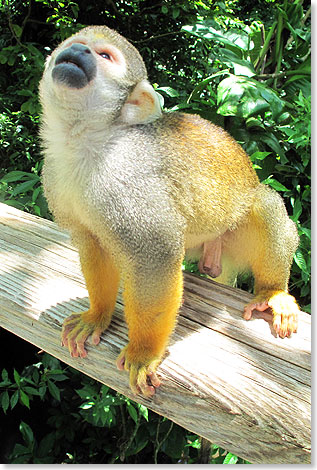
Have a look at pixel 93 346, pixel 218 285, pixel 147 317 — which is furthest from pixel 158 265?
pixel 218 285

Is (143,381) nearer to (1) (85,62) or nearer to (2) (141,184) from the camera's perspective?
(2) (141,184)

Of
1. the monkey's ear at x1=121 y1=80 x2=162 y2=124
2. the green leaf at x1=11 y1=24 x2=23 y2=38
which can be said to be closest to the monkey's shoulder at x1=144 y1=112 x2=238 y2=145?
the monkey's ear at x1=121 y1=80 x2=162 y2=124

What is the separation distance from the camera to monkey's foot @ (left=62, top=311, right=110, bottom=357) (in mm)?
1522

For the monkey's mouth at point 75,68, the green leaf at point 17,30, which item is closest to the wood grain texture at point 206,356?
the monkey's mouth at point 75,68

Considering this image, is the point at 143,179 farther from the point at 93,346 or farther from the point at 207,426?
the point at 207,426

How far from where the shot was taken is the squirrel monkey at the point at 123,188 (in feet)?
4.39

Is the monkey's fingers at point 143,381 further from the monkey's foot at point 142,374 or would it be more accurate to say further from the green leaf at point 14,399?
the green leaf at point 14,399

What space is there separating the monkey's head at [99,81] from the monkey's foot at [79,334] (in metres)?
0.73

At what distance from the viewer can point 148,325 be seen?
1.40 m

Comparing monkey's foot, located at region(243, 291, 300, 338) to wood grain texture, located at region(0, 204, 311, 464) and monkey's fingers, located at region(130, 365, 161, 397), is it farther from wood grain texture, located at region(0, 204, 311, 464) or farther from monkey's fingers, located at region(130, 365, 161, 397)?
monkey's fingers, located at region(130, 365, 161, 397)

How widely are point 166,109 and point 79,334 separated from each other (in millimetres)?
2264

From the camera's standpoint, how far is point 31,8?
4281 millimetres

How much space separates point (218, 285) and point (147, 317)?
21.8 inches

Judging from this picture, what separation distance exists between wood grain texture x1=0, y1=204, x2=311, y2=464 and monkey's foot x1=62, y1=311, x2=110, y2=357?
0.11 feet
